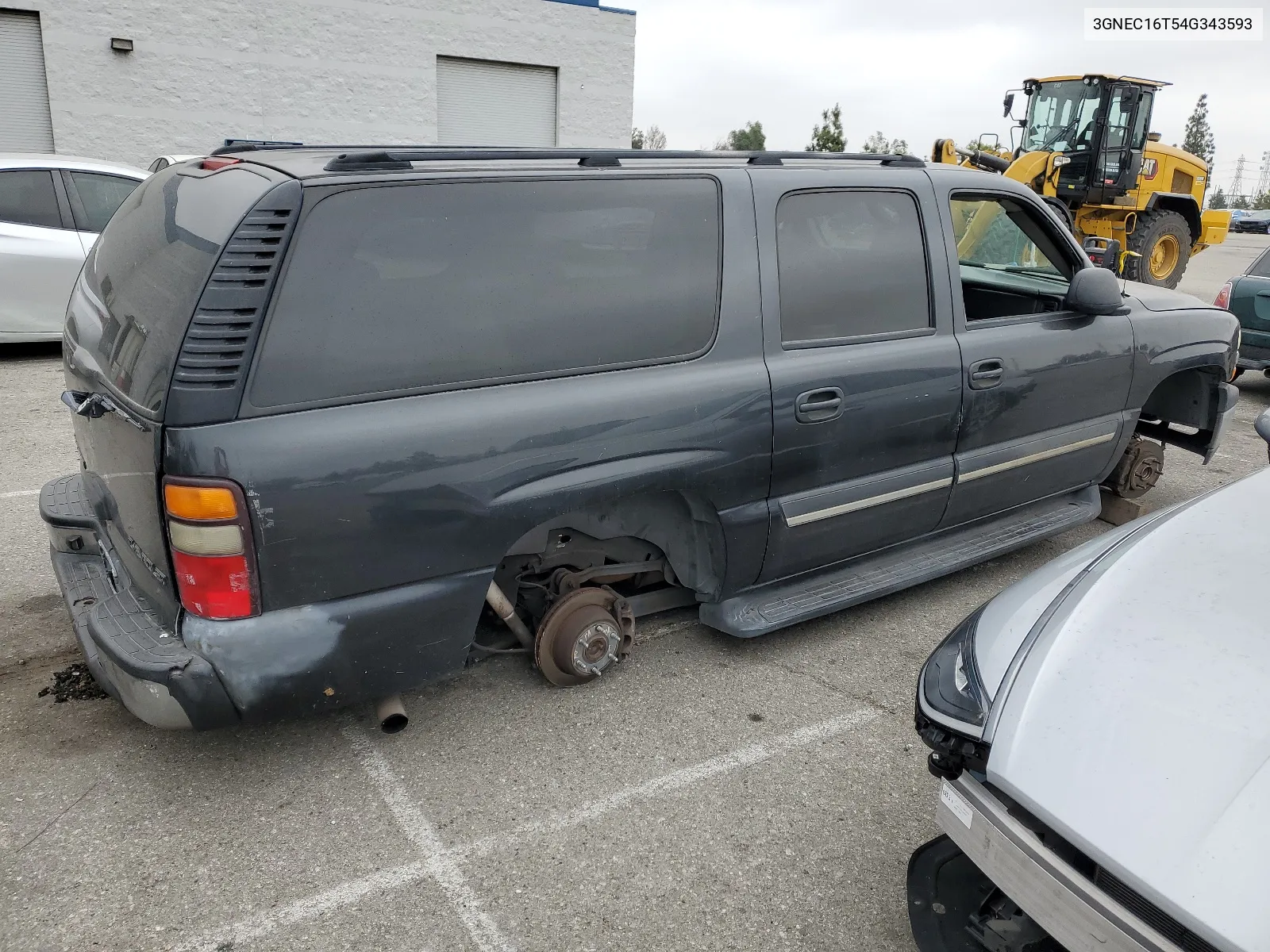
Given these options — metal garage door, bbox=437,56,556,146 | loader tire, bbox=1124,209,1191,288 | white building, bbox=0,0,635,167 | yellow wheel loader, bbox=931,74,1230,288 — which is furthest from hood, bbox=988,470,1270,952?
metal garage door, bbox=437,56,556,146

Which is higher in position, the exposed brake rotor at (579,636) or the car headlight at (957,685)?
the car headlight at (957,685)

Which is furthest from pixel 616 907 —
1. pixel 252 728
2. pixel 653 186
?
pixel 653 186

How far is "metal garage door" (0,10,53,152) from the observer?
12.6 meters

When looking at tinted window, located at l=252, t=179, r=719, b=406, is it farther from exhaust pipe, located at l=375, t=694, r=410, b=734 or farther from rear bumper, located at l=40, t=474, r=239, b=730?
exhaust pipe, located at l=375, t=694, r=410, b=734

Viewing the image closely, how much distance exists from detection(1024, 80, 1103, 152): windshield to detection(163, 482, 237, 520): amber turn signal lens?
45.0 feet

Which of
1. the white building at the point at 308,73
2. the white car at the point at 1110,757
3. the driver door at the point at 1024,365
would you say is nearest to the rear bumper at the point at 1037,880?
the white car at the point at 1110,757

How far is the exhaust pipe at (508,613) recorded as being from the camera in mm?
3102

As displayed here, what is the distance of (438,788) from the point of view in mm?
2875

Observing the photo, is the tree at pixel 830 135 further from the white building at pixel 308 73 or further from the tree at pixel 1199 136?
the tree at pixel 1199 136

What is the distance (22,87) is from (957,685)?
1508cm

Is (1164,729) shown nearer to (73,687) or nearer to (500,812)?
(500,812)

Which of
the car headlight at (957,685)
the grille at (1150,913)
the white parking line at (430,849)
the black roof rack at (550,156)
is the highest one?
the black roof rack at (550,156)

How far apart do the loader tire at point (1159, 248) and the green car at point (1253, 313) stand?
6.04 m

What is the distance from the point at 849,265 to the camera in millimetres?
3568
